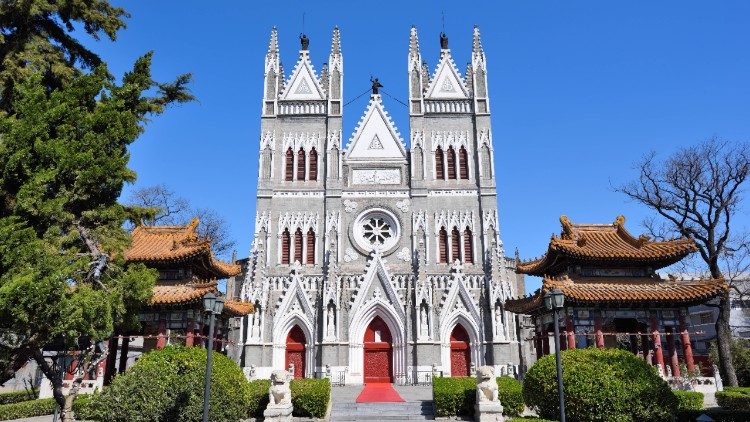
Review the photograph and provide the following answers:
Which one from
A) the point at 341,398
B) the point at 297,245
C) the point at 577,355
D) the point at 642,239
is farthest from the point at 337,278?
the point at 577,355

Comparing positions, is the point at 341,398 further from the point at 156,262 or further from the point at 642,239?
the point at 642,239

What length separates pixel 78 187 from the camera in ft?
45.4

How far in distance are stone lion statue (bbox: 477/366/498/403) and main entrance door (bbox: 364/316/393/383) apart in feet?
46.2

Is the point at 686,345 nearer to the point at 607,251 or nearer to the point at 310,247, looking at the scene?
the point at 607,251

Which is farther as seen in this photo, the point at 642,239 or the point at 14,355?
the point at 642,239

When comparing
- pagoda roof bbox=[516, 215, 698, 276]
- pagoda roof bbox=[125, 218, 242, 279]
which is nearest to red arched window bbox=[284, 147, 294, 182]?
pagoda roof bbox=[125, 218, 242, 279]

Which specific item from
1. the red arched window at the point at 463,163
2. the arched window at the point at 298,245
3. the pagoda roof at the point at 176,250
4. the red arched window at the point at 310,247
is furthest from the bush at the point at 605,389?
the red arched window at the point at 463,163

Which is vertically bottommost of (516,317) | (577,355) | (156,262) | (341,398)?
(341,398)

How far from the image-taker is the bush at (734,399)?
17891mm

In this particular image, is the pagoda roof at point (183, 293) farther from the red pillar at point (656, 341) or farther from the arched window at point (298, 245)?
the red pillar at point (656, 341)

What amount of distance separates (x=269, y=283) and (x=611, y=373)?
2172cm

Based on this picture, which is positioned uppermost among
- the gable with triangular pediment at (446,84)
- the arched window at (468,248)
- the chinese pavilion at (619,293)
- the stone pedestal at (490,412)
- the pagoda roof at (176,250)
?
the gable with triangular pediment at (446,84)

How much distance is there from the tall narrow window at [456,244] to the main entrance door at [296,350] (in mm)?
10151

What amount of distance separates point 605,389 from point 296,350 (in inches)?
810
